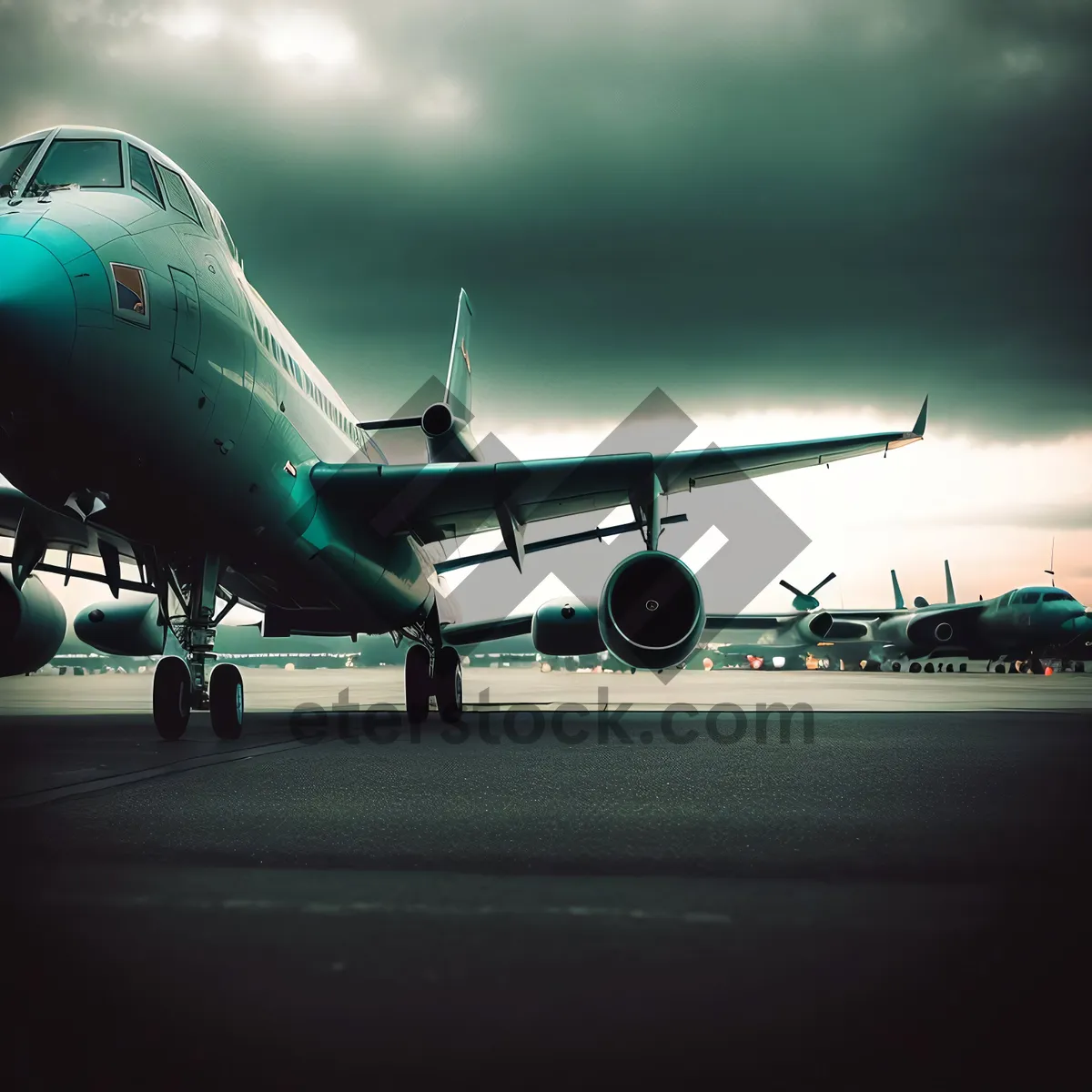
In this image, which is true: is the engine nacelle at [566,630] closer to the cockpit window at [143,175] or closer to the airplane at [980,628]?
the cockpit window at [143,175]

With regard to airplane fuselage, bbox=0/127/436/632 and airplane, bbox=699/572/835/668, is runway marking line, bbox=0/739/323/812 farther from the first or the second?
airplane, bbox=699/572/835/668

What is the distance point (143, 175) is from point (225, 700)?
5202 mm

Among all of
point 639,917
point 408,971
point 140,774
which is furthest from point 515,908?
point 140,774

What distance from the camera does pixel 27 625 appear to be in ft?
35.7

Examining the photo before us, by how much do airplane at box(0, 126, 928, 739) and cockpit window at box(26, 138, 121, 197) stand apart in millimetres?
21

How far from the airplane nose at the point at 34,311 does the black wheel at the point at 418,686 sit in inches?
318

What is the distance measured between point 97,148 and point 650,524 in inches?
251

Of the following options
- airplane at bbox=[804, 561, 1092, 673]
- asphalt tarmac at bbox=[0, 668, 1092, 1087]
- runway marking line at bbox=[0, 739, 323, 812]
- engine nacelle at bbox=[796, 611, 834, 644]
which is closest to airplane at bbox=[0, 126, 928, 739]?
runway marking line at bbox=[0, 739, 323, 812]

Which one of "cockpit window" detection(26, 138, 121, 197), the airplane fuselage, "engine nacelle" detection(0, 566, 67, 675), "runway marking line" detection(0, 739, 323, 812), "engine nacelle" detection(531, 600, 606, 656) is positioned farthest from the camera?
"engine nacelle" detection(531, 600, 606, 656)

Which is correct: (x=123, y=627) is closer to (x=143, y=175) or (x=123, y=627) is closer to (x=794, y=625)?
(x=143, y=175)

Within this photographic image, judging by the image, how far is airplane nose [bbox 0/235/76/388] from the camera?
214 inches

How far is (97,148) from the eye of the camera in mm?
7195

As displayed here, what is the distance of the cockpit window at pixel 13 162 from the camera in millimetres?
6535

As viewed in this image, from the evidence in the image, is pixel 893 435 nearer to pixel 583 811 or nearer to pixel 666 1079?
pixel 583 811
